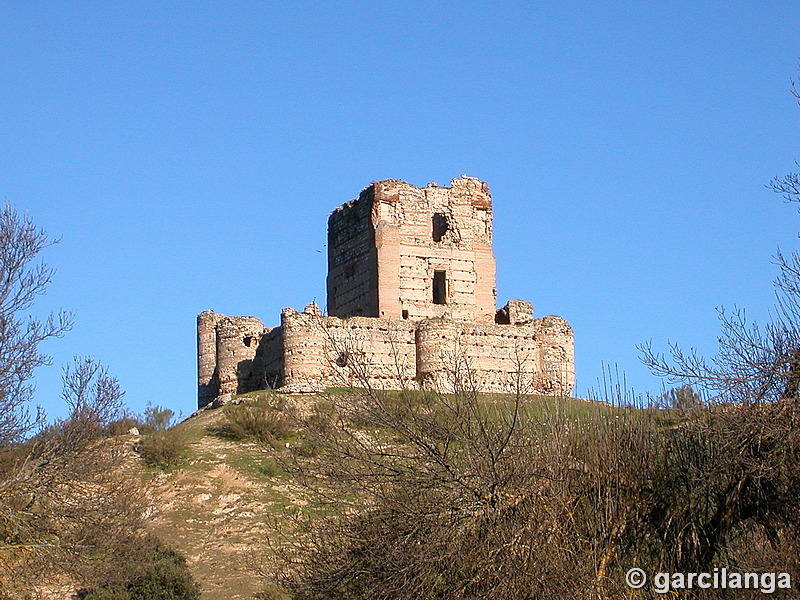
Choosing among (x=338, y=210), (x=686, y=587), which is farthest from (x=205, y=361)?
(x=686, y=587)

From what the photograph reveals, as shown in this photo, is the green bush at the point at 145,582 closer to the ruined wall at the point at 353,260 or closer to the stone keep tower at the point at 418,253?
the stone keep tower at the point at 418,253

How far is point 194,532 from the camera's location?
102 ft

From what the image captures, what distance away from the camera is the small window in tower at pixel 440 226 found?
4384 centimetres

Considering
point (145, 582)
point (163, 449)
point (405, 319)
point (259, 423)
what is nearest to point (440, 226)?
point (405, 319)

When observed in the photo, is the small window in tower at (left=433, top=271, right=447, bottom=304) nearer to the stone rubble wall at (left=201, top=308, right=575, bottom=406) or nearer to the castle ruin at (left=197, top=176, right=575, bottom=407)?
the castle ruin at (left=197, top=176, right=575, bottom=407)

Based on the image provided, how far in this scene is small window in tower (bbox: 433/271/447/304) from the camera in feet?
142

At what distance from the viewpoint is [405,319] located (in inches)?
1626

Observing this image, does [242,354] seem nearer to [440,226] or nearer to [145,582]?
[440,226]

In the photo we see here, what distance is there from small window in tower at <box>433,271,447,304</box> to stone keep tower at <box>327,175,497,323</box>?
0.11 feet

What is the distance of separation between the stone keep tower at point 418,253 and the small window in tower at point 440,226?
35mm

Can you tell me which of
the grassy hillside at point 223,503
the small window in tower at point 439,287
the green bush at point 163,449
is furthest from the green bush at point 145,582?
the small window in tower at point 439,287

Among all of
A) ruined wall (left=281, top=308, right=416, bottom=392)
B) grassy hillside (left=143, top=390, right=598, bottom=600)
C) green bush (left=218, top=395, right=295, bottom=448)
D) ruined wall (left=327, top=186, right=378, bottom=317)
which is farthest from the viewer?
ruined wall (left=327, top=186, right=378, bottom=317)

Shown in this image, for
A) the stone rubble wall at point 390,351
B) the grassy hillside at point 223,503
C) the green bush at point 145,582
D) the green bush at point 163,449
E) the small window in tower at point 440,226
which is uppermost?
the small window in tower at point 440,226

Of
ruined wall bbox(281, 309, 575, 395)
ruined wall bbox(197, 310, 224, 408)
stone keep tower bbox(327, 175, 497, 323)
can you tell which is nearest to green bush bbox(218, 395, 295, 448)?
ruined wall bbox(281, 309, 575, 395)
